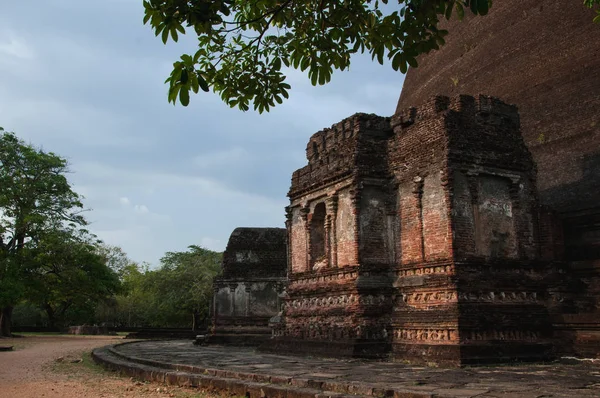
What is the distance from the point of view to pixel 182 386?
8.02m

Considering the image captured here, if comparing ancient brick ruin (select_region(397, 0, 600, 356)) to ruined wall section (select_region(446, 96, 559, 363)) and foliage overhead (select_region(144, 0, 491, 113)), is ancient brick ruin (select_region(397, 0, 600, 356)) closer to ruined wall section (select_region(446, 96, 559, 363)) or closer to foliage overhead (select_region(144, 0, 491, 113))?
ruined wall section (select_region(446, 96, 559, 363))

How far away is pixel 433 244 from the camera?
9859 millimetres

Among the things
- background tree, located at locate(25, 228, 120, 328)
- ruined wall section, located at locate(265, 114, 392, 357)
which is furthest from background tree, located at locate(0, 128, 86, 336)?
ruined wall section, located at locate(265, 114, 392, 357)

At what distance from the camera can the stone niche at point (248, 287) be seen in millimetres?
18047

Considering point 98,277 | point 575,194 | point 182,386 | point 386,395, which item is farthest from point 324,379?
point 98,277

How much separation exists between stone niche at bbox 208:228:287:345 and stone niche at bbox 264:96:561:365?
20.6ft

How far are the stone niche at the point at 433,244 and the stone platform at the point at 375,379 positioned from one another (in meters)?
0.73

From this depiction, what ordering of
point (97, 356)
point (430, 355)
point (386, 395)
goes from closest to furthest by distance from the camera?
point (386, 395), point (430, 355), point (97, 356)

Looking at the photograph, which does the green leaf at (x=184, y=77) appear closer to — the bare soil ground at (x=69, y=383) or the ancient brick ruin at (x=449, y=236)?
the bare soil ground at (x=69, y=383)

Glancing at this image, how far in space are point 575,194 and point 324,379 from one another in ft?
25.0

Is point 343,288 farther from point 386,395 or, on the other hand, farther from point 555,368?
point 386,395

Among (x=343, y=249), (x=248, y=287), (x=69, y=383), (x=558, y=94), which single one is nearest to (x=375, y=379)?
(x=343, y=249)

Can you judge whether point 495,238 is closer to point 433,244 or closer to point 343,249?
point 433,244

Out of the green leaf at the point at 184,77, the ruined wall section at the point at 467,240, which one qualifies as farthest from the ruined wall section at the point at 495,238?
the green leaf at the point at 184,77
